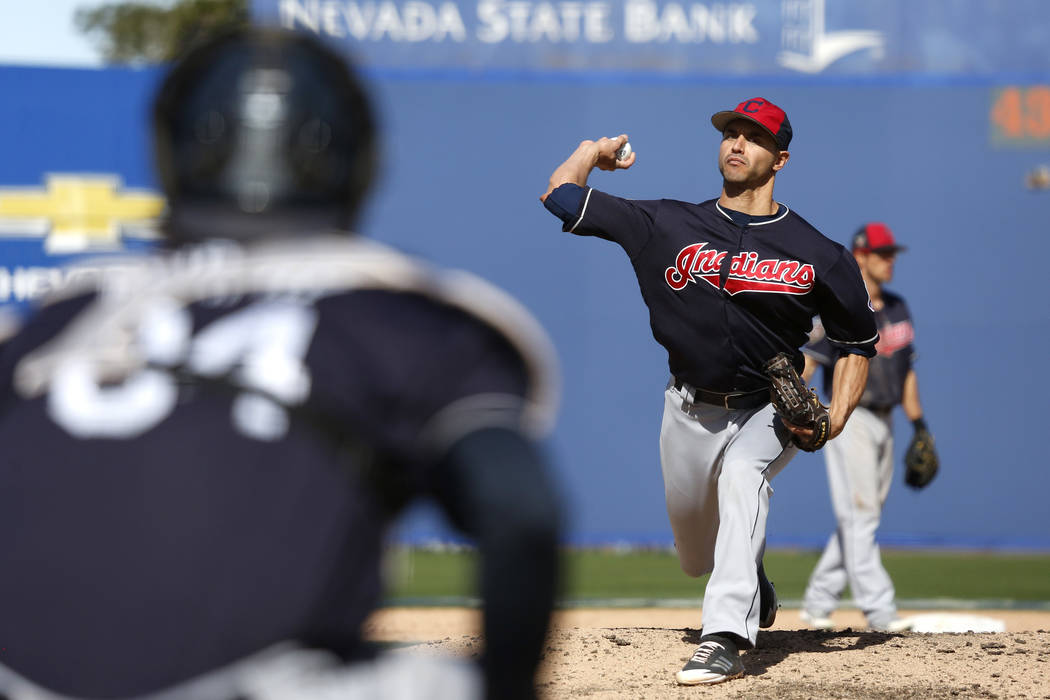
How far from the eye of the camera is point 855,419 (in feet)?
22.9

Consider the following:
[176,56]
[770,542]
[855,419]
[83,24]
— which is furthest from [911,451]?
[83,24]

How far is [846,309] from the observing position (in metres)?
5.09

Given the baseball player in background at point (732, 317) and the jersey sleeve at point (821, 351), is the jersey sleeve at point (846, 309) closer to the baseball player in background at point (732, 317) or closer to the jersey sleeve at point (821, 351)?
the baseball player in background at point (732, 317)

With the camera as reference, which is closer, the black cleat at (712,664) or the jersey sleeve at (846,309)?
the black cleat at (712,664)

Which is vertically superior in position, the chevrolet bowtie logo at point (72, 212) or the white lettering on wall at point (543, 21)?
the white lettering on wall at point (543, 21)

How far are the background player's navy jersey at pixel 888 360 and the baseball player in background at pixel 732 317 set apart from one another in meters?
1.75

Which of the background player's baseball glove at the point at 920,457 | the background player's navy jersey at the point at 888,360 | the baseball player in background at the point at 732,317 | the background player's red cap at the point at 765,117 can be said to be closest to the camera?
the baseball player in background at the point at 732,317

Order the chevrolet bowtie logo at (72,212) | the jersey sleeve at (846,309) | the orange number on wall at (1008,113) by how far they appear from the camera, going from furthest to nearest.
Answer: the orange number on wall at (1008,113), the chevrolet bowtie logo at (72,212), the jersey sleeve at (846,309)

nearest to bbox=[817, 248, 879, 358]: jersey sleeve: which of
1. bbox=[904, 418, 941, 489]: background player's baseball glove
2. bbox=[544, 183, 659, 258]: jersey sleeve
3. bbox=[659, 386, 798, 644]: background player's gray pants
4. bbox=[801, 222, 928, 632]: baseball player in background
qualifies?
bbox=[659, 386, 798, 644]: background player's gray pants

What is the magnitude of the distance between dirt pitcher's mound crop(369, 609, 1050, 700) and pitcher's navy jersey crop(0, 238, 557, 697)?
3218mm

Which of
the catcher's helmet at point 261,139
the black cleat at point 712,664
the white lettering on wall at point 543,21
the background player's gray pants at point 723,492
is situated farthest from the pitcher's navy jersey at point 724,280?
the white lettering on wall at point 543,21

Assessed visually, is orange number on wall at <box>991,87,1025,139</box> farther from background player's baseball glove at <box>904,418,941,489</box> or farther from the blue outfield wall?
background player's baseball glove at <box>904,418,941,489</box>

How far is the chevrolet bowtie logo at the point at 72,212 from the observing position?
9.88 meters

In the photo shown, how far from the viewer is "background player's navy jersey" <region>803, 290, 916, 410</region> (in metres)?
7.02
